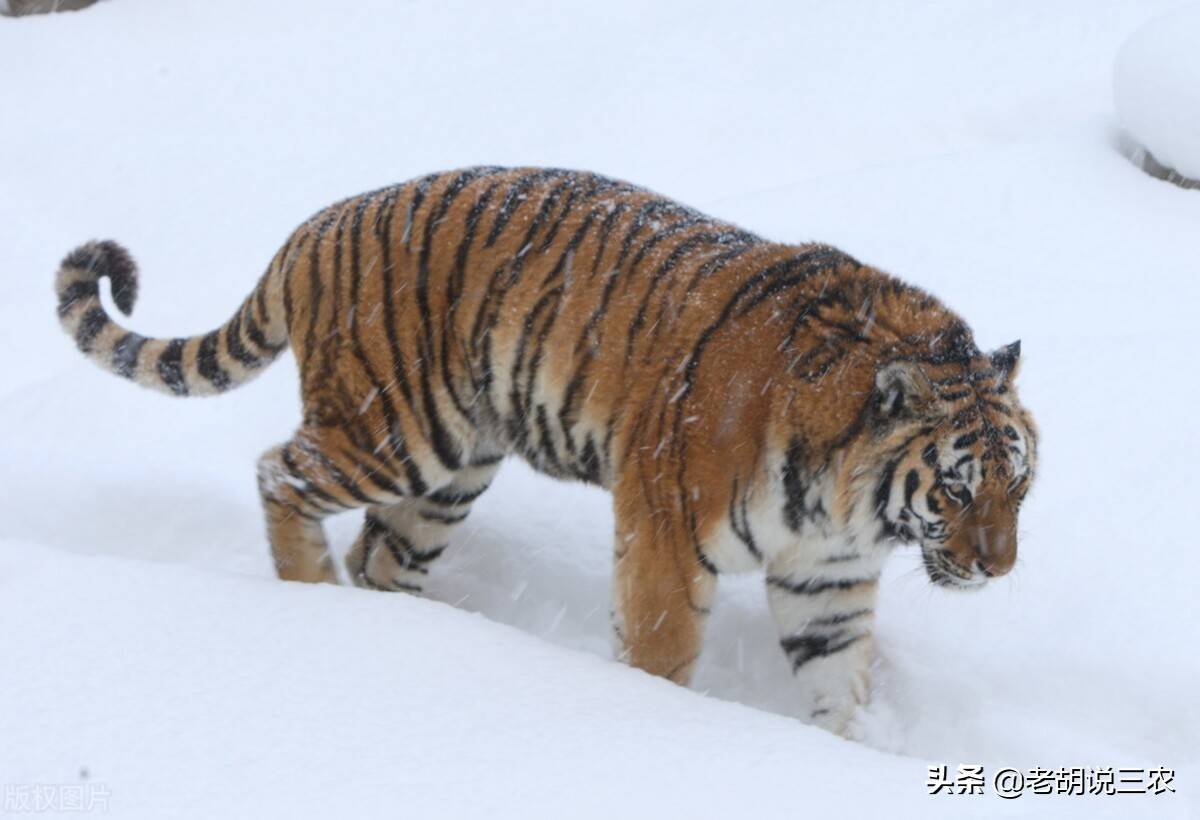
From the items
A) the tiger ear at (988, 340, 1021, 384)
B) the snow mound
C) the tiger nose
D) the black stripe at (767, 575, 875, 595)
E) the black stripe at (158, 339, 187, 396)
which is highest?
the tiger ear at (988, 340, 1021, 384)

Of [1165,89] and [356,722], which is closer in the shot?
[356,722]

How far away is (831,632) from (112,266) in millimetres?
2313

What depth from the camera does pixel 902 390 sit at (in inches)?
119

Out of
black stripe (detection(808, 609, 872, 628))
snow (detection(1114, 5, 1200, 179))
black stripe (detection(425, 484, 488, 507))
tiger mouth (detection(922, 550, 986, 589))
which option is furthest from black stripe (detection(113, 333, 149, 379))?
snow (detection(1114, 5, 1200, 179))

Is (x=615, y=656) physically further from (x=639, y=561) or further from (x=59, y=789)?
(x=59, y=789)

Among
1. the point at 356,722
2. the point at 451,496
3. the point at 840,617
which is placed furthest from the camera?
the point at 451,496

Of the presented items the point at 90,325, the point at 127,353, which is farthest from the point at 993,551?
the point at 90,325

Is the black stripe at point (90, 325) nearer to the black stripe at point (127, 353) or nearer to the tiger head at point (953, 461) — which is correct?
the black stripe at point (127, 353)

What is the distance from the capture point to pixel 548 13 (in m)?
8.93

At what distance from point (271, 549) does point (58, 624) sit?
0.94 metres

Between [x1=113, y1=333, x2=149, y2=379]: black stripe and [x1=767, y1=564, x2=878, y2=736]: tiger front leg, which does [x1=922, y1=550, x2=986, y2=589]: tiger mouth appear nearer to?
[x1=767, y1=564, x2=878, y2=736]: tiger front leg

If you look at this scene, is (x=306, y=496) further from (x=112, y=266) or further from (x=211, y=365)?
(x=112, y=266)

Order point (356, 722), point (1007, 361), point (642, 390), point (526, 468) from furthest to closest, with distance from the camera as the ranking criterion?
point (526, 468) → point (642, 390) → point (1007, 361) → point (356, 722)

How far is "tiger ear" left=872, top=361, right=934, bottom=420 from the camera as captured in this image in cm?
298
